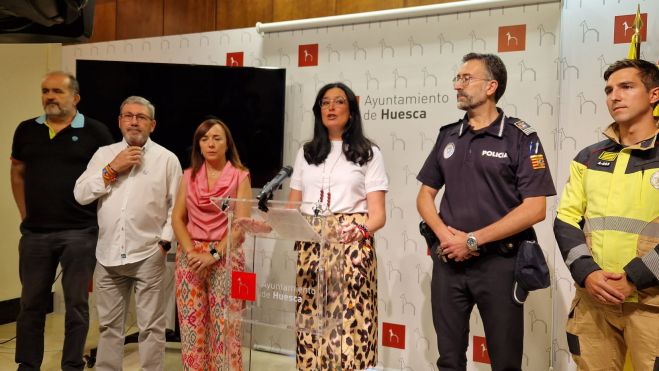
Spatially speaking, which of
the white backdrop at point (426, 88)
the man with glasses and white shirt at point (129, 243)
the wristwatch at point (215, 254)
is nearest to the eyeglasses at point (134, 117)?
the man with glasses and white shirt at point (129, 243)

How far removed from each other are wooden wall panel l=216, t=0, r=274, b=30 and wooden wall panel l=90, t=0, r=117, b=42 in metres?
1.06

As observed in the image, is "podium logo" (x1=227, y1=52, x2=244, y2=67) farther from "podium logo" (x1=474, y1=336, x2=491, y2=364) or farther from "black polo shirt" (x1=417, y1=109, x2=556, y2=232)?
"podium logo" (x1=474, y1=336, x2=491, y2=364)

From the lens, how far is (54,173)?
320cm

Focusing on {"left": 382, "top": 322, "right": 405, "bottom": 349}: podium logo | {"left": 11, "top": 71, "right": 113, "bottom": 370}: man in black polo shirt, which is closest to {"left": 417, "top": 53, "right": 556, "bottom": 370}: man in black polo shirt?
{"left": 382, "top": 322, "right": 405, "bottom": 349}: podium logo

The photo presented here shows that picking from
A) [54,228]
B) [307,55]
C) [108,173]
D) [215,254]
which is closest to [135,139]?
[108,173]

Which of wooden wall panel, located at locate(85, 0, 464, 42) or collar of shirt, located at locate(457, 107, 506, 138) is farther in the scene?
wooden wall panel, located at locate(85, 0, 464, 42)

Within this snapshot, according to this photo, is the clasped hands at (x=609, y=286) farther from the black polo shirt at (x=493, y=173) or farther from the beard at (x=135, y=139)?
the beard at (x=135, y=139)

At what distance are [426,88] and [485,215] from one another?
1.39 meters

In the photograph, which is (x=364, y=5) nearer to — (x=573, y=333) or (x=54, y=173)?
(x=54, y=173)

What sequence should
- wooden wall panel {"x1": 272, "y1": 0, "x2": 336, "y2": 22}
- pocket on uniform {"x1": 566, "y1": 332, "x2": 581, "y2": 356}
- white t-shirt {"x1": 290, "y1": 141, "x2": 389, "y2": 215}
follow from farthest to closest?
wooden wall panel {"x1": 272, "y1": 0, "x2": 336, "y2": 22} → white t-shirt {"x1": 290, "y1": 141, "x2": 389, "y2": 215} → pocket on uniform {"x1": 566, "y1": 332, "x2": 581, "y2": 356}

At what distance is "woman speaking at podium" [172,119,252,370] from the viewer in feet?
9.09

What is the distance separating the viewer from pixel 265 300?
2.04m

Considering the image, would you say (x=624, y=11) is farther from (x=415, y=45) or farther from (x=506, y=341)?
(x=506, y=341)

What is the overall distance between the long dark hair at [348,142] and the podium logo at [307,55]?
1.08 m
